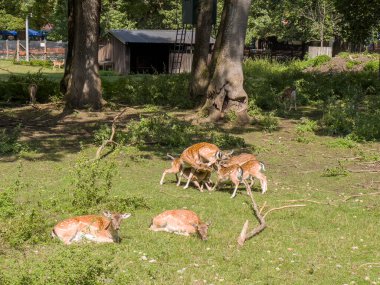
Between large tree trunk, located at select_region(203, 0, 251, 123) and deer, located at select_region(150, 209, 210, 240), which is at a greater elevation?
large tree trunk, located at select_region(203, 0, 251, 123)

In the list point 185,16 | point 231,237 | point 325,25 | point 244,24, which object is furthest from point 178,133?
point 325,25

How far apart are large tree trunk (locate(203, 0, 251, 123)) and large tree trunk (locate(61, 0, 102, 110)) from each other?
431 centimetres

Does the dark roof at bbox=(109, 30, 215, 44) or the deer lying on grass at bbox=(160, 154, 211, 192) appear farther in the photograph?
the dark roof at bbox=(109, 30, 215, 44)

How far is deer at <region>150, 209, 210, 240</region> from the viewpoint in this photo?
9.09 m

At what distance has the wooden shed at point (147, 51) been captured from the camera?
149ft

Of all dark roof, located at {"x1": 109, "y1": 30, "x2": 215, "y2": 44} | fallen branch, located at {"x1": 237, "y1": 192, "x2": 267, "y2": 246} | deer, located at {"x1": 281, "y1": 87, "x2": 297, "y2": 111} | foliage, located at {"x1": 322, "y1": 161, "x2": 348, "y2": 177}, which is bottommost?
foliage, located at {"x1": 322, "y1": 161, "x2": 348, "y2": 177}

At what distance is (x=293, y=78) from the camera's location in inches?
1167

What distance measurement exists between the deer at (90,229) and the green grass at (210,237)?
0.46ft

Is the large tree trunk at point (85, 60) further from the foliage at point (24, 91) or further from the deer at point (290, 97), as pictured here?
the deer at point (290, 97)

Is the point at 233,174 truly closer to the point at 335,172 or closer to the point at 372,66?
the point at 335,172

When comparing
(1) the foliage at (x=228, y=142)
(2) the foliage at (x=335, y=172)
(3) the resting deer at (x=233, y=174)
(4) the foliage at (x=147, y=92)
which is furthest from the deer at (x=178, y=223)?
(4) the foliage at (x=147, y=92)

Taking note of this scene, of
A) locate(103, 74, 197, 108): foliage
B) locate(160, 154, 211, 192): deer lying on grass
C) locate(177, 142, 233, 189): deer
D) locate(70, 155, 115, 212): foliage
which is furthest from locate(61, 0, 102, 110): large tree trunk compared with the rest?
Answer: locate(70, 155, 115, 212): foliage

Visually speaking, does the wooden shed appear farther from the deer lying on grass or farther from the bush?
the deer lying on grass

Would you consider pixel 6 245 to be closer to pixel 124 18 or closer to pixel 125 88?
pixel 125 88
